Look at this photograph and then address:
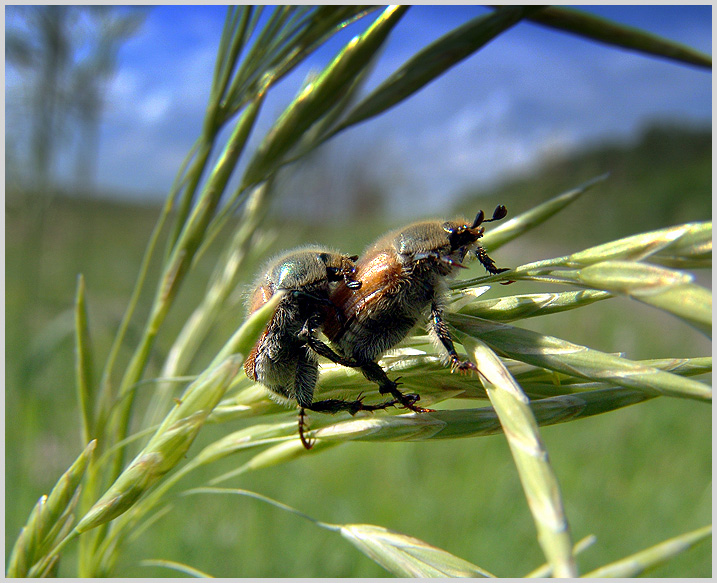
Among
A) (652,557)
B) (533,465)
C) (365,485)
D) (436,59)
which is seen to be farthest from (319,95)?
(365,485)

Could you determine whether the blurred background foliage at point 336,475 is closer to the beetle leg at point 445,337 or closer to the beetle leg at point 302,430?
the beetle leg at point 445,337

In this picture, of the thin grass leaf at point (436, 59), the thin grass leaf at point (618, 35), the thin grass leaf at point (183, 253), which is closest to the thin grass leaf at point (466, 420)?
the thin grass leaf at point (183, 253)

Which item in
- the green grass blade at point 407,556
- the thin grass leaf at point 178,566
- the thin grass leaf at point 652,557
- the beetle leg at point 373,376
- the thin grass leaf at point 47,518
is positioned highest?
the beetle leg at point 373,376

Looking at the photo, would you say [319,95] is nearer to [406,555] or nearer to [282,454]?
Result: [282,454]

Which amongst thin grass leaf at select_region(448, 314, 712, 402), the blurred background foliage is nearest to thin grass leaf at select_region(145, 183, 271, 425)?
the blurred background foliage

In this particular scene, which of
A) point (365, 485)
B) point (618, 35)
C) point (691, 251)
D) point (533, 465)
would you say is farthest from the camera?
point (365, 485)

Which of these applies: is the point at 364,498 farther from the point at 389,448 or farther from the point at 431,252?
the point at 431,252

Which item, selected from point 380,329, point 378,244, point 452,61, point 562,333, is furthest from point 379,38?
point 562,333
